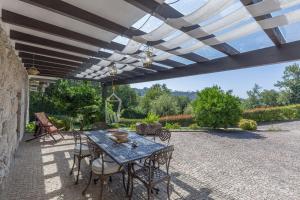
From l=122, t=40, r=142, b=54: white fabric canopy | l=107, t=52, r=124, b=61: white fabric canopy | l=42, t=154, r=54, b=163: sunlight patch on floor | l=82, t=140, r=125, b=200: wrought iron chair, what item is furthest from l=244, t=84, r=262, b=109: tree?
l=82, t=140, r=125, b=200: wrought iron chair

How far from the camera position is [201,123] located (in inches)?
358

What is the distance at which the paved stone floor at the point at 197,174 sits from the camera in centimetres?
A: 321

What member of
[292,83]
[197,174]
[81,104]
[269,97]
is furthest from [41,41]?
[292,83]

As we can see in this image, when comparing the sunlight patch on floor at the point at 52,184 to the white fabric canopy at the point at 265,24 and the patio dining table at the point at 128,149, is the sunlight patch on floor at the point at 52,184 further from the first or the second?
the white fabric canopy at the point at 265,24

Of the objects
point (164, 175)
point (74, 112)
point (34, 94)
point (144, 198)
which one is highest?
point (34, 94)

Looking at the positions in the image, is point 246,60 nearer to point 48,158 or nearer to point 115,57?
point 115,57

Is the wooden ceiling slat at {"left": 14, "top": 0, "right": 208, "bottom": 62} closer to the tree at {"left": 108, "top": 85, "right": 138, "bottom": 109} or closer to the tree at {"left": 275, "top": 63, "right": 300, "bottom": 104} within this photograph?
the tree at {"left": 108, "top": 85, "right": 138, "bottom": 109}

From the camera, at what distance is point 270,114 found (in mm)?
13406

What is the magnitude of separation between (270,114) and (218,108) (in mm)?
7405

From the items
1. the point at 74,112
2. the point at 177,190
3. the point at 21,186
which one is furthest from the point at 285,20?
the point at 74,112

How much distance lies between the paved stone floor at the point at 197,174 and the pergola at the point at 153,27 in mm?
2458

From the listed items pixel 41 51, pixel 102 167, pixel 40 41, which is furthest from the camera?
pixel 41 51

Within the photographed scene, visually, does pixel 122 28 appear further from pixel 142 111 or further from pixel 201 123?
pixel 142 111

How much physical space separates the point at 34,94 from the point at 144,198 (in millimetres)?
12013
